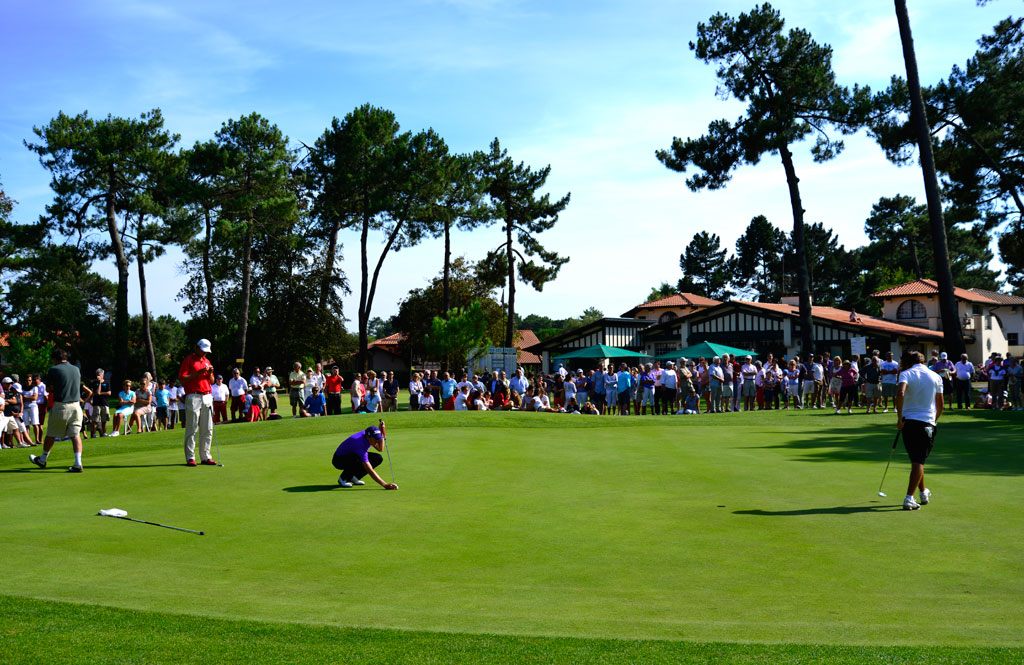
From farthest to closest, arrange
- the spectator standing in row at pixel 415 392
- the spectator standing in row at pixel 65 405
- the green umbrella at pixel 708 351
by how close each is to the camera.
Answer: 1. the green umbrella at pixel 708 351
2. the spectator standing in row at pixel 415 392
3. the spectator standing in row at pixel 65 405

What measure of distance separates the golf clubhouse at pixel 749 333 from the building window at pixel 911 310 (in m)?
10.1

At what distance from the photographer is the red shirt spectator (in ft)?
44.9

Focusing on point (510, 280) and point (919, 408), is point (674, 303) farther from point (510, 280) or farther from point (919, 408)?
point (919, 408)

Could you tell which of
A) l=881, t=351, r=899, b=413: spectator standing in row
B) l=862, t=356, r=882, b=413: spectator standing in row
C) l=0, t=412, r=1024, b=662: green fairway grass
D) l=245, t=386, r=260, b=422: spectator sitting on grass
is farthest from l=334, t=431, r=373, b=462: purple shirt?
l=862, t=356, r=882, b=413: spectator standing in row

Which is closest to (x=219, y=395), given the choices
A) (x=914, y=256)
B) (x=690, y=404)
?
(x=690, y=404)

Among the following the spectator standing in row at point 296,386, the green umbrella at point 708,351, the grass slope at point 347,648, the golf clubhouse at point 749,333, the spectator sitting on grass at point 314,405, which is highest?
the golf clubhouse at point 749,333

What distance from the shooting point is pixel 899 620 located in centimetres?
543

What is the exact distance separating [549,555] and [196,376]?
8.53m

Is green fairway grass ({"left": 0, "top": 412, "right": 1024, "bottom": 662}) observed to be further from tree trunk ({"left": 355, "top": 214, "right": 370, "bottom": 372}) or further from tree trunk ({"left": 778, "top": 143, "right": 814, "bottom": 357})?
tree trunk ({"left": 355, "top": 214, "right": 370, "bottom": 372})

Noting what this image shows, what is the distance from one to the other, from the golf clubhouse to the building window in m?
10.1

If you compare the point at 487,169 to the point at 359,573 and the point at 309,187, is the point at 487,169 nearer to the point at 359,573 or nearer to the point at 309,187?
the point at 309,187

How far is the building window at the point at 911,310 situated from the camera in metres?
68.5

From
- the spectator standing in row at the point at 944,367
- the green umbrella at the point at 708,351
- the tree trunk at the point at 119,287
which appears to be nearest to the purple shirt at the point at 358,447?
the spectator standing in row at the point at 944,367

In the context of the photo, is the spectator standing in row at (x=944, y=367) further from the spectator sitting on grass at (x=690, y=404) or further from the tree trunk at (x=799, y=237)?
the tree trunk at (x=799, y=237)
